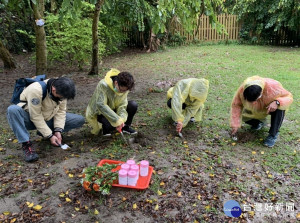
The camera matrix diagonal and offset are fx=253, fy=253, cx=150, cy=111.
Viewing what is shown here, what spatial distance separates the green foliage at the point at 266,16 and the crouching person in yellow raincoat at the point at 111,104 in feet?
32.9

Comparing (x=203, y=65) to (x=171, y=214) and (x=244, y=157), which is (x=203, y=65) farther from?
(x=171, y=214)

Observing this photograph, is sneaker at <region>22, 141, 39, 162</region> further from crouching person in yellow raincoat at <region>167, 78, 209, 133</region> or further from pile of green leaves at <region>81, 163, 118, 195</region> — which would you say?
crouching person in yellow raincoat at <region>167, 78, 209, 133</region>

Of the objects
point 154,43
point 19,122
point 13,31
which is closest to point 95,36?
point 19,122

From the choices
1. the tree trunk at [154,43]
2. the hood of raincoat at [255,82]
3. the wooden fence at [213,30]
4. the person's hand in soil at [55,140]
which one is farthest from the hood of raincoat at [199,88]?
the wooden fence at [213,30]

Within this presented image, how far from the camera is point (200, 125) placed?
4234 mm

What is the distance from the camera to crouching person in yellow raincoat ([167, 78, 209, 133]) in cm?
367

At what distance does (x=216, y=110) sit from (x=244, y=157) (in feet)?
5.32

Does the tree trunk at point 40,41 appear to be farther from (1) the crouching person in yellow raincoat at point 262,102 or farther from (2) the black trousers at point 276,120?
(2) the black trousers at point 276,120

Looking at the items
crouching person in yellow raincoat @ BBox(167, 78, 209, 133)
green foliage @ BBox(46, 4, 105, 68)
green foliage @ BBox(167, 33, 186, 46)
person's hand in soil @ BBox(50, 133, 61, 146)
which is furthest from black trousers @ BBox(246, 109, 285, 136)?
green foliage @ BBox(167, 33, 186, 46)

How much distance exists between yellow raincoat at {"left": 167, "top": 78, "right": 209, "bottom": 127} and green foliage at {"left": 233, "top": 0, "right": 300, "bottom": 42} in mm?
9101

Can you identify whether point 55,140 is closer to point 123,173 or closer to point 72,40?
point 123,173

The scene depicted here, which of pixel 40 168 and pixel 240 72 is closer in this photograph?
pixel 40 168

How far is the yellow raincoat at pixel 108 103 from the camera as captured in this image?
3.33 meters

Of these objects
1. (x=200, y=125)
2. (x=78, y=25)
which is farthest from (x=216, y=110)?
(x=78, y=25)
